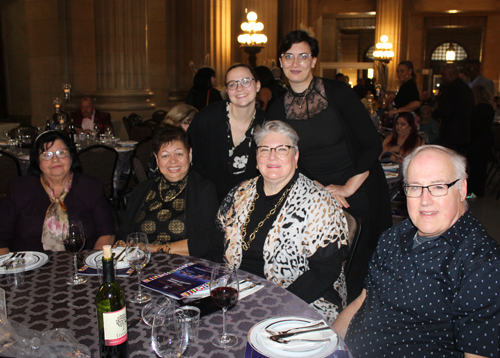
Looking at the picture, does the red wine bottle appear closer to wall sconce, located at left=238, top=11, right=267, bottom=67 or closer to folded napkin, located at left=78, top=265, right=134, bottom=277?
folded napkin, located at left=78, top=265, right=134, bottom=277

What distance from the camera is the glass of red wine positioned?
4.41ft

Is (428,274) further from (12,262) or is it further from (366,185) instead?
(12,262)

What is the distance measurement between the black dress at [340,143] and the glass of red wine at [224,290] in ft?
4.73

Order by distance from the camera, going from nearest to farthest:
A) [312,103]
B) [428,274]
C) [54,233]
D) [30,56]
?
[428,274], [54,233], [312,103], [30,56]

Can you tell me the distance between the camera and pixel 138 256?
1688 millimetres

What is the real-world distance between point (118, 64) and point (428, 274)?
8.07 meters

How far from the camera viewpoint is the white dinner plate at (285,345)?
120 cm

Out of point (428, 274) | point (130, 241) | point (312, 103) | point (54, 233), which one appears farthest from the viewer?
point (312, 103)

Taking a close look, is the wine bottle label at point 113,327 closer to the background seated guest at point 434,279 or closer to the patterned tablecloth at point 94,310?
the patterned tablecloth at point 94,310

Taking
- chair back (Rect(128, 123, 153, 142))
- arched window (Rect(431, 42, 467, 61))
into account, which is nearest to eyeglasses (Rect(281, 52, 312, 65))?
chair back (Rect(128, 123, 153, 142))

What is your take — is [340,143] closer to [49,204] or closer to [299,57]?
[299,57]

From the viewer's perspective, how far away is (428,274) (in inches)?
58.2

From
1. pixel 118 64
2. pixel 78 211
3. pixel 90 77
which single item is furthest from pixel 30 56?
pixel 78 211

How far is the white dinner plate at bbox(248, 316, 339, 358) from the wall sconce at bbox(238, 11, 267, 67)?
1187 centimetres
